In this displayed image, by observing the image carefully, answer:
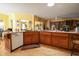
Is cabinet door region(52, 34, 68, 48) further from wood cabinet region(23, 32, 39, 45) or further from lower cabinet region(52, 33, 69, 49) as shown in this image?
wood cabinet region(23, 32, 39, 45)

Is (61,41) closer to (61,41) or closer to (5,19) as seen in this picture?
(61,41)

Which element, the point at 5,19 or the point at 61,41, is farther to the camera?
the point at 61,41

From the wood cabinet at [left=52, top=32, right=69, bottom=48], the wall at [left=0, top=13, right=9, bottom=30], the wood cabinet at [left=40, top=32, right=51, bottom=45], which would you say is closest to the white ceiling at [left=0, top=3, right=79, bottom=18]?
the wall at [left=0, top=13, right=9, bottom=30]

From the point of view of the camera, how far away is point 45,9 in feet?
7.55

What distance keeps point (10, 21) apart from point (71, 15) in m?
1.26

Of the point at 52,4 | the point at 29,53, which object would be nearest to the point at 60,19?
the point at 52,4

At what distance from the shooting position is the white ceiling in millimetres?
2223

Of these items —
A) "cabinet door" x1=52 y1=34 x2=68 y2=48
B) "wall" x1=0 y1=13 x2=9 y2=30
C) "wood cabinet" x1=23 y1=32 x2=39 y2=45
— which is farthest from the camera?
"cabinet door" x1=52 y1=34 x2=68 y2=48

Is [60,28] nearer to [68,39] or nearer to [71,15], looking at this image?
[71,15]

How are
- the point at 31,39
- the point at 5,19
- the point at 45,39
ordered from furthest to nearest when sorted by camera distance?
the point at 31,39 < the point at 45,39 < the point at 5,19

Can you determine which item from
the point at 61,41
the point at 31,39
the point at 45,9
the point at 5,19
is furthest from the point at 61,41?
the point at 5,19

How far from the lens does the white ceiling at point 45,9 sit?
7.29 ft

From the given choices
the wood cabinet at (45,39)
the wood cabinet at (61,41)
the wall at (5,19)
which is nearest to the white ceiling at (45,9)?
the wall at (5,19)

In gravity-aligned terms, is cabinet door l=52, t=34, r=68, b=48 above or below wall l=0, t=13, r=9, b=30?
below
